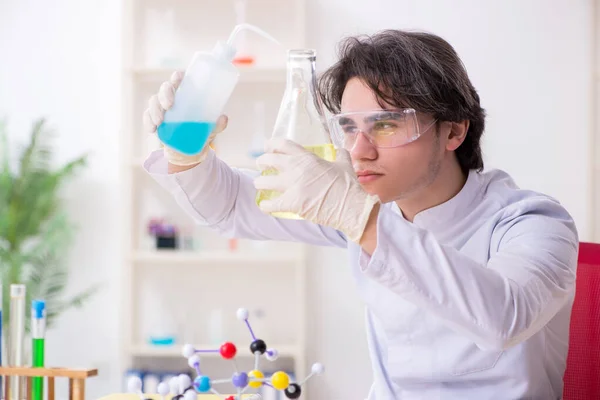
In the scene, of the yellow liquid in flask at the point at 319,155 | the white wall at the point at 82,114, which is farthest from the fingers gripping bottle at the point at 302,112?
the white wall at the point at 82,114

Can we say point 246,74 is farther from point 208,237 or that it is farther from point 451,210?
point 451,210

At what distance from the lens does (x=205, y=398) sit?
1520mm

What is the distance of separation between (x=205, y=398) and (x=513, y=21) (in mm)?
2716

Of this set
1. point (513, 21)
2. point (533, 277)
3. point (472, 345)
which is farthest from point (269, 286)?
point (533, 277)

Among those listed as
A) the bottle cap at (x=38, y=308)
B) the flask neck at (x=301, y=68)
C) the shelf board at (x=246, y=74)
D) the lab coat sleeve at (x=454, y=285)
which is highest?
the shelf board at (x=246, y=74)

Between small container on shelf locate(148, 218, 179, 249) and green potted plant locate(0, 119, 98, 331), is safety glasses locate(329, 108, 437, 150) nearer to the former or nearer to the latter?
small container on shelf locate(148, 218, 179, 249)

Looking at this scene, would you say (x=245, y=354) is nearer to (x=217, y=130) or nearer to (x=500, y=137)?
(x=500, y=137)

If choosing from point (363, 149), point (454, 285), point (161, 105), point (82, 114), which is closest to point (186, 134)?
point (161, 105)

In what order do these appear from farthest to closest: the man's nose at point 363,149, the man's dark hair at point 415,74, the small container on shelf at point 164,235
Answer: the small container on shelf at point 164,235 < the man's dark hair at point 415,74 < the man's nose at point 363,149

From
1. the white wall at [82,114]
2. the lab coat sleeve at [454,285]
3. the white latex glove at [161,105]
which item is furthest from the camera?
the white wall at [82,114]

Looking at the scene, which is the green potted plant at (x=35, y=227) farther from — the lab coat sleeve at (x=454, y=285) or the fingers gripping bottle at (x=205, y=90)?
the lab coat sleeve at (x=454, y=285)

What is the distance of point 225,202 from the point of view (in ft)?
5.02

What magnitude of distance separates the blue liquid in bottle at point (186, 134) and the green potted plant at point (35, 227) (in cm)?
245

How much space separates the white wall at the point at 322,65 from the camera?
3598 millimetres
